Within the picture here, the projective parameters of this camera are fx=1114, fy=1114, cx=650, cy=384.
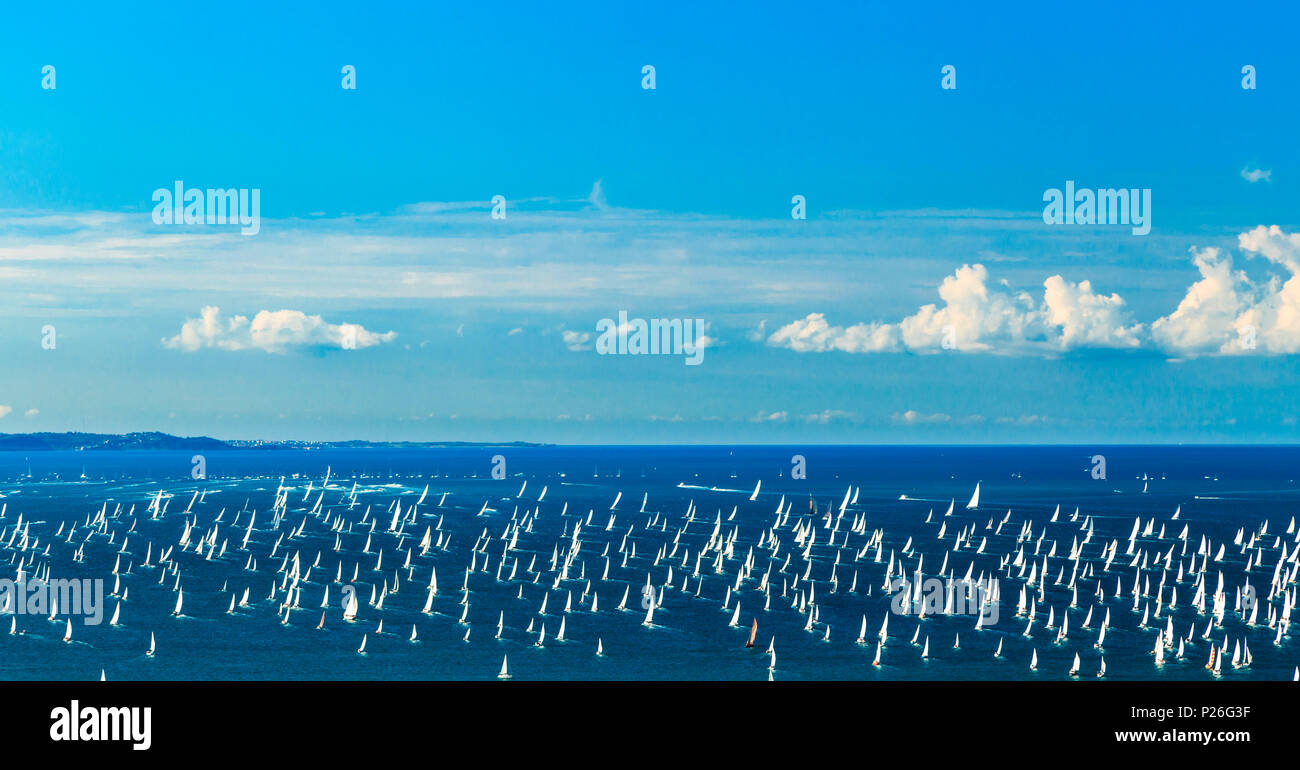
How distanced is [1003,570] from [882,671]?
7281cm

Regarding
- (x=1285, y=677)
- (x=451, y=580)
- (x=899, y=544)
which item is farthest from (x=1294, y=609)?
(x=451, y=580)

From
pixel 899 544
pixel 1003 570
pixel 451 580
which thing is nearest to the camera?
pixel 451 580

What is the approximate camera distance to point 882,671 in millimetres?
99438
